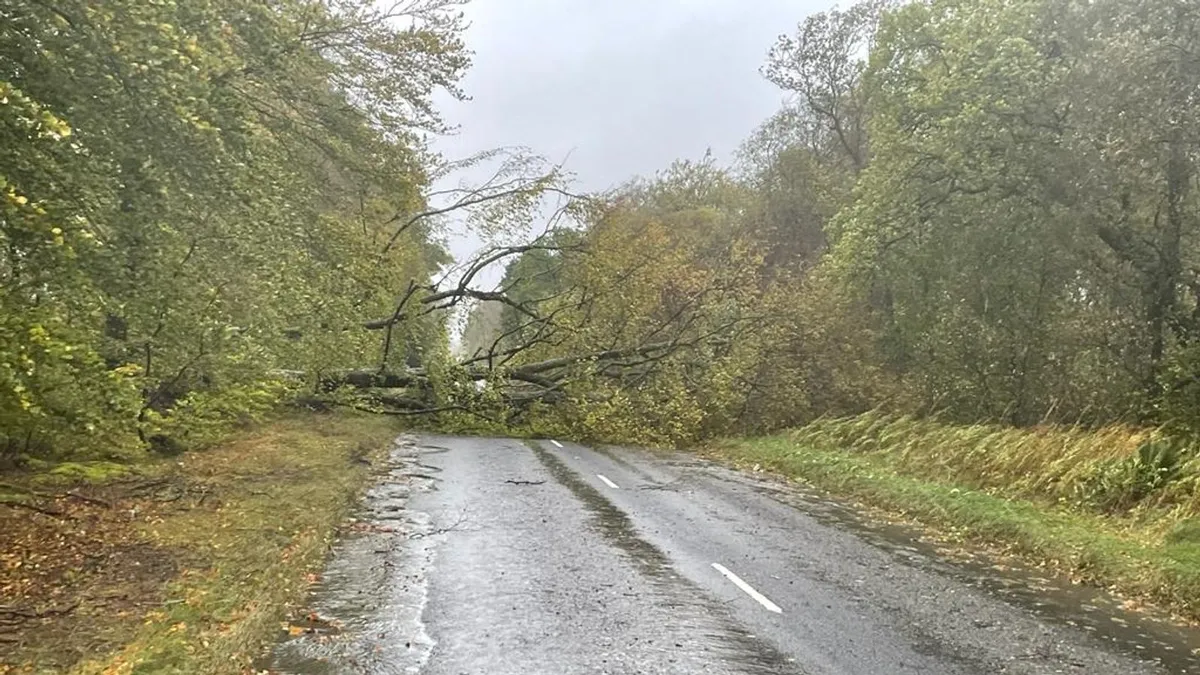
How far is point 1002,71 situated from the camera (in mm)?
20125

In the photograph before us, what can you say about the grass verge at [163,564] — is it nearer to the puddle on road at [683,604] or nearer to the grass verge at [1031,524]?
the puddle on road at [683,604]

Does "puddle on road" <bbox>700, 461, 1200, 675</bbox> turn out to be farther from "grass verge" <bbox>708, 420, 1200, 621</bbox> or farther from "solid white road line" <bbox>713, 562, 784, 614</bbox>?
"solid white road line" <bbox>713, 562, 784, 614</bbox>

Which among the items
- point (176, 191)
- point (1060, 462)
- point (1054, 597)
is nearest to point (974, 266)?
point (1060, 462)

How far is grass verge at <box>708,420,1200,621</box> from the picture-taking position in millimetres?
10711

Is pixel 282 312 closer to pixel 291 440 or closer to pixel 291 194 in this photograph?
pixel 291 194

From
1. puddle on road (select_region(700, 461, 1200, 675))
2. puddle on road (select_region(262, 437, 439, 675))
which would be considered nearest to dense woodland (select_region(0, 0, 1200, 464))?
puddle on road (select_region(262, 437, 439, 675))

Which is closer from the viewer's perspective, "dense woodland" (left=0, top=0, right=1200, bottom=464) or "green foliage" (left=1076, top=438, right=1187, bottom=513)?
"dense woodland" (left=0, top=0, right=1200, bottom=464)

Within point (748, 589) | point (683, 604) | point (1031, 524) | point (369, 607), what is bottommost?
point (369, 607)

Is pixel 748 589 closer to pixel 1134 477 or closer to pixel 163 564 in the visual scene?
pixel 163 564

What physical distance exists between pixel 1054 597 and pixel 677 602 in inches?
161

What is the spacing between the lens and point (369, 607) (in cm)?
883

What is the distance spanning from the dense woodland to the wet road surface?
351cm

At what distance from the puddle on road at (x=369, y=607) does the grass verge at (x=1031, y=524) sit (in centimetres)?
738

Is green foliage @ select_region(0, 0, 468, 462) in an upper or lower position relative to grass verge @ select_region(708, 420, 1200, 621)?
upper
